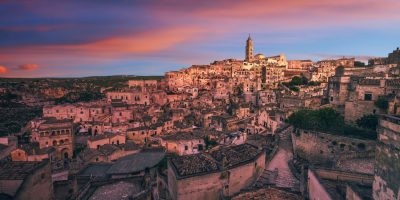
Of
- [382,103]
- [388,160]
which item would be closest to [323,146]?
[382,103]

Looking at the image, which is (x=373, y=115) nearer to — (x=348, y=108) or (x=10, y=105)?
(x=348, y=108)

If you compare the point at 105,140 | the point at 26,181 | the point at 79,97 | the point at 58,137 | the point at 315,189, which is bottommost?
the point at 105,140

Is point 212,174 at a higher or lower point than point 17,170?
lower

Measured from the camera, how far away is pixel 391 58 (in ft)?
145

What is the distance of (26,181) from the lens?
13508 millimetres

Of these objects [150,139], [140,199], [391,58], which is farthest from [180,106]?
[140,199]

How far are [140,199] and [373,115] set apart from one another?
24.3 meters

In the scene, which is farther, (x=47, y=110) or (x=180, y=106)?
(x=180, y=106)

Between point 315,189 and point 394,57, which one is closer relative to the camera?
point 315,189

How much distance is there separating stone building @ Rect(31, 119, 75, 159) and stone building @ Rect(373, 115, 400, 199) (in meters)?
37.5

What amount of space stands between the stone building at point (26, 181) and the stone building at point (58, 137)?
23933 mm

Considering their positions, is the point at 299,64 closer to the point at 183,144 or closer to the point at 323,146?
the point at 183,144

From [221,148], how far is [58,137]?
26.8 meters

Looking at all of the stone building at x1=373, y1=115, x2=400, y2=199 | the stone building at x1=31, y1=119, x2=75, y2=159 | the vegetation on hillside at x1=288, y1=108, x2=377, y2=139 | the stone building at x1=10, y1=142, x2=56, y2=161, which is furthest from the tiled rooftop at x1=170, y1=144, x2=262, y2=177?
the stone building at x1=31, y1=119, x2=75, y2=159
